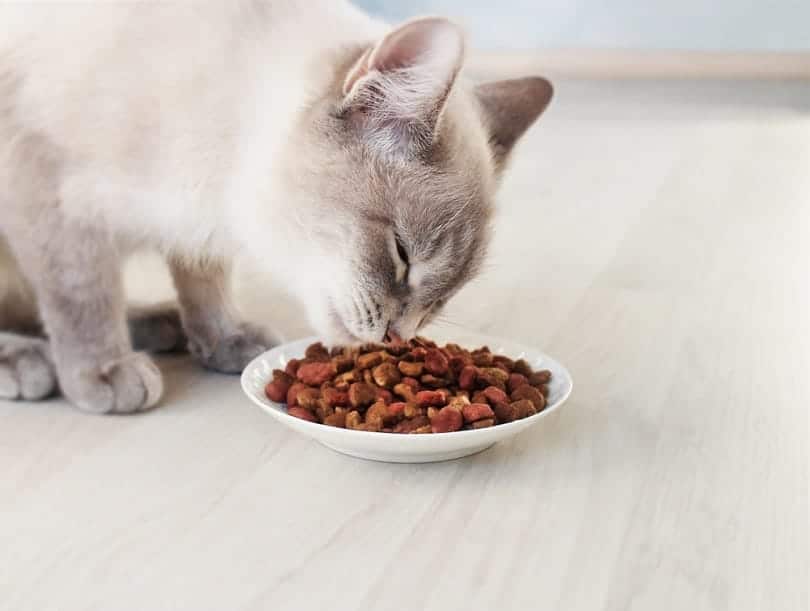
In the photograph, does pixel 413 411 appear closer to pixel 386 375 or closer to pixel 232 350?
pixel 386 375

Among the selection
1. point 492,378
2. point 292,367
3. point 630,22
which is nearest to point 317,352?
point 292,367

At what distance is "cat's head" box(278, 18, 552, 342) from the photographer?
1233 mm

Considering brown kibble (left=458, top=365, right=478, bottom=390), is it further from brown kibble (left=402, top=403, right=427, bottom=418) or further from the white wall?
the white wall

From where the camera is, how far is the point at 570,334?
1.77m

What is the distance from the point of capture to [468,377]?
1.37 m

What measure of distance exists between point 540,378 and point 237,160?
1.66 ft

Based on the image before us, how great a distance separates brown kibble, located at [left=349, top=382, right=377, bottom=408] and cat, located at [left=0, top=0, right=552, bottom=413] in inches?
2.5

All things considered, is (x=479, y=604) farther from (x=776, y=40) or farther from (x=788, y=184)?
(x=776, y=40)

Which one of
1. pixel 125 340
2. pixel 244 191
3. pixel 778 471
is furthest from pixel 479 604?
pixel 125 340

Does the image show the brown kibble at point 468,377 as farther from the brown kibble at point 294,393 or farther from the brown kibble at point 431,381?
the brown kibble at point 294,393

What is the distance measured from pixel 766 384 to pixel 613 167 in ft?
4.91

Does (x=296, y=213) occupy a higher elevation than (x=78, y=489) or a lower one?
higher

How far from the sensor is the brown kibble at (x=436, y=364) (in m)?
1.38

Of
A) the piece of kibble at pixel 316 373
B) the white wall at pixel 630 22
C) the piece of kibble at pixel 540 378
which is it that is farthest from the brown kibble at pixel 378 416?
the white wall at pixel 630 22
